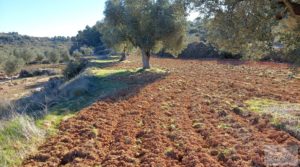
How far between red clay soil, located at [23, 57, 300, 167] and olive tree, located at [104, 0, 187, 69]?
607 inches

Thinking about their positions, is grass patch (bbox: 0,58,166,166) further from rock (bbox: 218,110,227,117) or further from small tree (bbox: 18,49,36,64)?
small tree (bbox: 18,49,36,64)

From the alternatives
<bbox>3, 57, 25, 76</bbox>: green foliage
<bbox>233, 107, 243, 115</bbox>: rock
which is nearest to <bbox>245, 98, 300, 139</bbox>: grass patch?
<bbox>233, 107, 243, 115</bbox>: rock

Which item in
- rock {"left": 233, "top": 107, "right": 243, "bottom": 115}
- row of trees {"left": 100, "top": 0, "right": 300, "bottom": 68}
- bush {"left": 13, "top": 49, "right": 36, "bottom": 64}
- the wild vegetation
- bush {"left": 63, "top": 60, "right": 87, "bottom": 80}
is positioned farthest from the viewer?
bush {"left": 13, "top": 49, "right": 36, "bottom": 64}

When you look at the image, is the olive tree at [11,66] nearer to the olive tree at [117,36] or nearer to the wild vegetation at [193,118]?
the olive tree at [117,36]

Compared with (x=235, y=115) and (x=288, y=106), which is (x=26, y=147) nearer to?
(x=235, y=115)

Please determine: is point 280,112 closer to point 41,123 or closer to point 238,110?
point 238,110

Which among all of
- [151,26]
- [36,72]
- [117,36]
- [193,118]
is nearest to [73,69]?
[117,36]

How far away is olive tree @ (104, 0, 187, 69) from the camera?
3791 centimetres

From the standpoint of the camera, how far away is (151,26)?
37875 mm

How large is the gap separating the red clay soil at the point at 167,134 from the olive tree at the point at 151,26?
15417 mm

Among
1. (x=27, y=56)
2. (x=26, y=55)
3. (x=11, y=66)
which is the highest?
(x=26, y=55)

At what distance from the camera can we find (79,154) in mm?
12141

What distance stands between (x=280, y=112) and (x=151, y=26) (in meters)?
23.3

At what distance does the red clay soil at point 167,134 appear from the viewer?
11.4m
